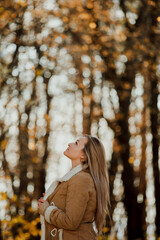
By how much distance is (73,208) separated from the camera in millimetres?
3959

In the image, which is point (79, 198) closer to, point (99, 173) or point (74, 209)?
point (74, 209)

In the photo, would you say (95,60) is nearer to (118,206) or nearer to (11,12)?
(11,12)

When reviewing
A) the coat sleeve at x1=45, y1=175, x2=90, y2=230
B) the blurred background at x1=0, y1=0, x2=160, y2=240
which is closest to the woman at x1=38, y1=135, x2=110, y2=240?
the coat sleeve at x1=45, y1=175, x2=90, y2=230

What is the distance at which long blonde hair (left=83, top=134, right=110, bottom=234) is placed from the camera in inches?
164

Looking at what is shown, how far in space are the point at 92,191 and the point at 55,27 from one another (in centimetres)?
804

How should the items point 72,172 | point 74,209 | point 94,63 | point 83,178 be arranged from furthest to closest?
point 94,63, point 72,172, point 83,178, point 74,209

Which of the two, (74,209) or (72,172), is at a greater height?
(72,172)

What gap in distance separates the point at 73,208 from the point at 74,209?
0.4 inches

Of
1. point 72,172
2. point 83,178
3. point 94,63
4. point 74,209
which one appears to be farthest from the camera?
point 94,63

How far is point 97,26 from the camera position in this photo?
461 inches

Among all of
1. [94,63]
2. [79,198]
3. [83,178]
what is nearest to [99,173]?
[83,178]

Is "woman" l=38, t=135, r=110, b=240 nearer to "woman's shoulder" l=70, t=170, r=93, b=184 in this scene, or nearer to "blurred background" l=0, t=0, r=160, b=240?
"woman's shoulder" l=70, t=170, r=93, b=184

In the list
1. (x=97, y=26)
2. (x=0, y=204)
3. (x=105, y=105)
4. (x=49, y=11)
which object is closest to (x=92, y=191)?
(x=49, y=11)

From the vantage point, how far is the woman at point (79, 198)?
399 centimetres
